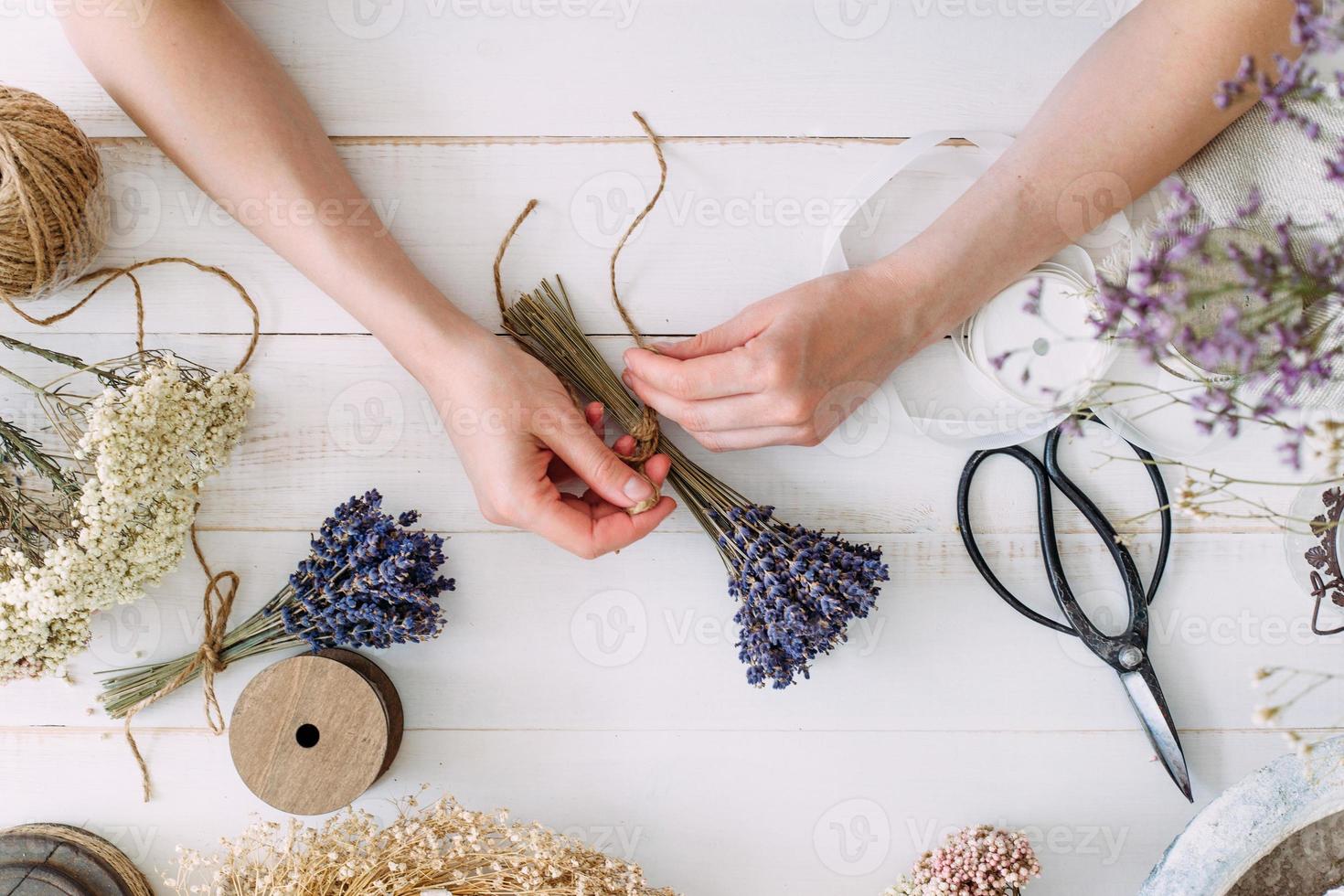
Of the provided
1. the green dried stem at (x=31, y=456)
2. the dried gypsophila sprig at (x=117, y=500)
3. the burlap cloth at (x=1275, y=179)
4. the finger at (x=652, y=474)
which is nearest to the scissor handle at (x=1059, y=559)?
the burlap cloth at (x=1275, y=179)

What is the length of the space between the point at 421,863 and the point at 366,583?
33 cm

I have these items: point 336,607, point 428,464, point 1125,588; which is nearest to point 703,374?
point 428,464

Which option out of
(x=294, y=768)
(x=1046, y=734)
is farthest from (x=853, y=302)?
(x=294, y=768)

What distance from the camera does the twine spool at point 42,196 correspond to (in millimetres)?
941

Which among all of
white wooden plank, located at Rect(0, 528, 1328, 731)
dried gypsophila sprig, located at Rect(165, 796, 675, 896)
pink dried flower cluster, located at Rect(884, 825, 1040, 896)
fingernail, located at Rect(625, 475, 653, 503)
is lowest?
pink dried flower cluster, located at Rect(884, 825, 1040, 896)

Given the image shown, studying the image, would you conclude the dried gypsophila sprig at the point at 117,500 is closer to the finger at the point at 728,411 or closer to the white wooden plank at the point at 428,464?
the white wooden plank at the point at 428,464

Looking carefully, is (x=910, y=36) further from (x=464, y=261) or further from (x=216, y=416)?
(x=216, y=416)

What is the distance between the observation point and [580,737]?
114cm

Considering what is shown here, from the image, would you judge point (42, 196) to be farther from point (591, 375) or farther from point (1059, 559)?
point (1059, 559)

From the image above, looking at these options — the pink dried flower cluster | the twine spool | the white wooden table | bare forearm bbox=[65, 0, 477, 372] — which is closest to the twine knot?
the white wooden table

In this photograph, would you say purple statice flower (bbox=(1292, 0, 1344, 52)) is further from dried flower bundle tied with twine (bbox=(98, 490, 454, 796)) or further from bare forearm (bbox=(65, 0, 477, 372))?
dried flower bundle tied with twine (bbox=(98, 490, 454, 796))

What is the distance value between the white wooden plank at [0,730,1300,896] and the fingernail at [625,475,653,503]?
33 cm

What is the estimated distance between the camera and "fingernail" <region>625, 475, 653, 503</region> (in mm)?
1019

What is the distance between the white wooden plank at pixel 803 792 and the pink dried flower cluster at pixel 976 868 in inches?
2.8
